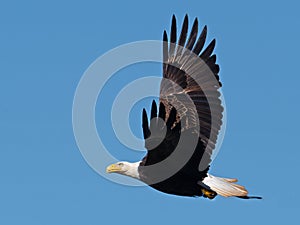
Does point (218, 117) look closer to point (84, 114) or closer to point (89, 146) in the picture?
point (89, 146)

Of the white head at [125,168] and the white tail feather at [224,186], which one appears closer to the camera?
the white head at [125,168]

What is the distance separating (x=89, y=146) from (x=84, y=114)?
1647 mm

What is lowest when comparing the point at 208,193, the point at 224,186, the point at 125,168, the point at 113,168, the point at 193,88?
the point at 208,193

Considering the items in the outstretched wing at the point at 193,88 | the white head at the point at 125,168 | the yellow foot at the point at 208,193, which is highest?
the outstretched wing at the point at 193,88

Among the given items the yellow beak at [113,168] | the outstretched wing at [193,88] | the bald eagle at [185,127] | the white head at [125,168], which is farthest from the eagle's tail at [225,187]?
the yellow beak at [113,168]

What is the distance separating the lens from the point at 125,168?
57.2ft

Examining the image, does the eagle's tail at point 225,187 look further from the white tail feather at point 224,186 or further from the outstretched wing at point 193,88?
the outstretched wing at point 193,88

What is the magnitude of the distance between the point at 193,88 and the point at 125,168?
6.04 feet

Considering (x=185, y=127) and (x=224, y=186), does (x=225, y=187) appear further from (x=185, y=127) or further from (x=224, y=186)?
(x=185, y=127)

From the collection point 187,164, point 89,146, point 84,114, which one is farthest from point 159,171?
point 84,114

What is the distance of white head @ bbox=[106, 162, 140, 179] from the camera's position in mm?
17234

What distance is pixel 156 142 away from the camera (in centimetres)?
1595

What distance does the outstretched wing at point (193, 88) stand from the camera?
16797mm

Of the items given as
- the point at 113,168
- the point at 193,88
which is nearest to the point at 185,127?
the point at 193,88
